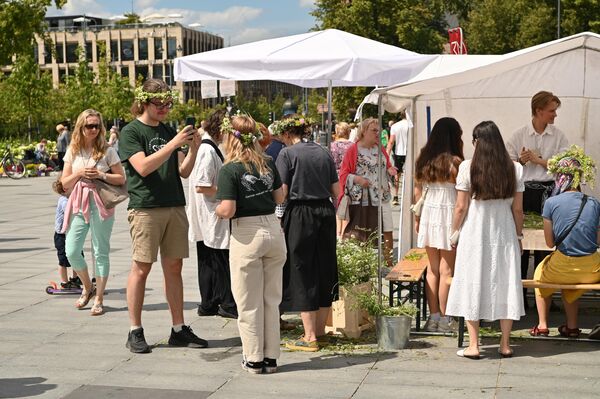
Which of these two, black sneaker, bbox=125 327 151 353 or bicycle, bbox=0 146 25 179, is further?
bicycle, bbox=0 146 25 179

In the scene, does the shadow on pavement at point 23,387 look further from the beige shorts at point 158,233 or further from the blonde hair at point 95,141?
the blonde hair at point 95,141

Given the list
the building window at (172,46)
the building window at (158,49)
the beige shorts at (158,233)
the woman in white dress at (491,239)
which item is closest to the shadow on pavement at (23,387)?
the beige shorts at (158,233)

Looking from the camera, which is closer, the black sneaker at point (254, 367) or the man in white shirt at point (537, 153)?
the black sneaker at point (254, 367)

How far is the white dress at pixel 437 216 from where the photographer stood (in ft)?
26.6

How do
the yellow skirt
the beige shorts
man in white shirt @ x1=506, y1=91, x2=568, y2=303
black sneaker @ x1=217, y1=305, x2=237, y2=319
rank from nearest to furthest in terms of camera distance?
1. the beige shorts
2. the yellow skirt
3. black sneaker @ x1=217, y1=305, x2=237, y2=319
4. man in white shirt @ x1=506, y1=91, x2=568, y2=303

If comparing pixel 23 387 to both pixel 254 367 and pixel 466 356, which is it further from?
pixel 466 356

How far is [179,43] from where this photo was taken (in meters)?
117

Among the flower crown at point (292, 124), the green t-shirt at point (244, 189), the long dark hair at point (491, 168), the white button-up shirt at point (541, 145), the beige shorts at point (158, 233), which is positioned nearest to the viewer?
the green t-shirt at point (244, 189)

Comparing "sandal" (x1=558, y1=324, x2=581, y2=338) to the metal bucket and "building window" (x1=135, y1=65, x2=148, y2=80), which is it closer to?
the metal bucket

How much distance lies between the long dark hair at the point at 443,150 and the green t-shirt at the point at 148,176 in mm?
2163

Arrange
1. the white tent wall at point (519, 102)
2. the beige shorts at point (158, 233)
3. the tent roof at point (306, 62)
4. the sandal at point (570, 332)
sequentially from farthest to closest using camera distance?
the white tent wall at point (519, 102), the tent roof at point (306, 62), the sandal at point (570, 332), the beige shorts at point (158, 233)

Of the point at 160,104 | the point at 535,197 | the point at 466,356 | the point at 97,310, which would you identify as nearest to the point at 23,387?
the point at 160,104

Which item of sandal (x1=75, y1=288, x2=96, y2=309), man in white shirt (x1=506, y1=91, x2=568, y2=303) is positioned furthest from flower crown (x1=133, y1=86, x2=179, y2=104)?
man in white shirt (x1=506, y1=91, x2=568, y2=303)

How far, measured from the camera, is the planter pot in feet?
26.4
